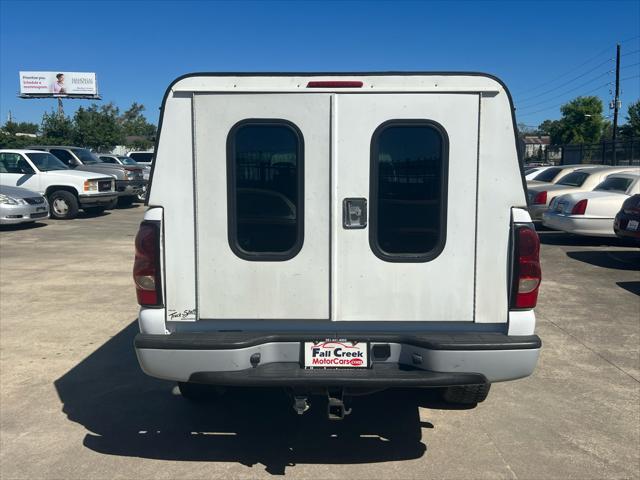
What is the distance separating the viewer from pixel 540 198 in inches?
567

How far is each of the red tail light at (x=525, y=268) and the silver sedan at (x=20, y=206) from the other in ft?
46.1

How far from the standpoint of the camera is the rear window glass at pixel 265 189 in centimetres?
352

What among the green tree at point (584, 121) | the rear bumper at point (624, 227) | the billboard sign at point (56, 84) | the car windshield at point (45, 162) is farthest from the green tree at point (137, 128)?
the green tree at point (584, 121)

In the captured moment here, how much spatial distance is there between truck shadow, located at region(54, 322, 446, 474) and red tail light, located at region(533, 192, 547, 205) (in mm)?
10661

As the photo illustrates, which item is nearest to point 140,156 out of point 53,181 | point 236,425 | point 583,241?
point 53,181

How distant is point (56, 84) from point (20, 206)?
56.4 metres

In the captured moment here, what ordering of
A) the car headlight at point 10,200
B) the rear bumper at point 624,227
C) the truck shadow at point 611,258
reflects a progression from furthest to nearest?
the car headlight at point 10,200
the truck shadow at point 611,258
the rear bumper at point 624,227

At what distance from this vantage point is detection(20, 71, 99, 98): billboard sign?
2544 inches

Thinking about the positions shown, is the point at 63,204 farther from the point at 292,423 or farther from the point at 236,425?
the point at 292,423

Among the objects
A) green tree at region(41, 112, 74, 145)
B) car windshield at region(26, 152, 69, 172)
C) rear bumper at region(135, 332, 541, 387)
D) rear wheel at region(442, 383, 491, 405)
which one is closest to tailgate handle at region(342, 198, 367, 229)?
rear bumper at region(135, 332, 541, 387)

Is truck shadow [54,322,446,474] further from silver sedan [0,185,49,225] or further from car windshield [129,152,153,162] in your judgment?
car windshield [129,152,153,162]

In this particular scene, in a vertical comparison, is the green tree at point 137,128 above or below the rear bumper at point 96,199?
above

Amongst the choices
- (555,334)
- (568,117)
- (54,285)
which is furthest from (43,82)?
(555,334)

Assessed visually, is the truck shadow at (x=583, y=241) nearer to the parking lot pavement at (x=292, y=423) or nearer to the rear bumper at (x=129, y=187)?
the parking lot pavement at (x=292, y=423)
